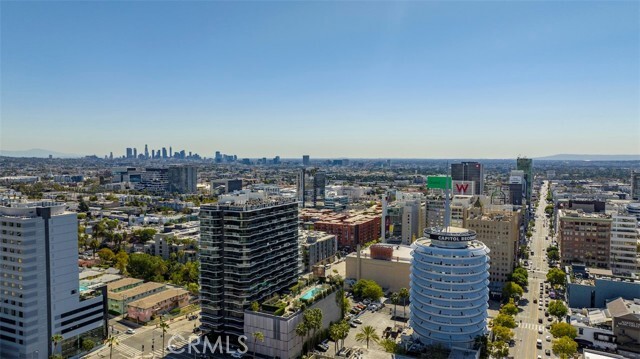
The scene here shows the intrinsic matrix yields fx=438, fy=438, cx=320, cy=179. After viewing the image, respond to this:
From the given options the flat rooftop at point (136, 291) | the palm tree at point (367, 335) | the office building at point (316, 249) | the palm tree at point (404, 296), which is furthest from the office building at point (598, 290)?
the flat rooftop at point (136, 291)

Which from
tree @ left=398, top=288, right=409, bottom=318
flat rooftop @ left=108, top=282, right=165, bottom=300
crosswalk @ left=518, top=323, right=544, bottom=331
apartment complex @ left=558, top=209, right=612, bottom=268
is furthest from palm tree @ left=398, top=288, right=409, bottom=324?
apartment complex @ left=558, top=209, right=612, bottom=268

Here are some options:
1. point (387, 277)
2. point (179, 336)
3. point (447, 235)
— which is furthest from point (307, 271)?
point (447, 235)

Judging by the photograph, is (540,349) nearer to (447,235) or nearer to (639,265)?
(447,235)

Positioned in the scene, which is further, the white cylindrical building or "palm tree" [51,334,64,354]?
the white cylindrical building

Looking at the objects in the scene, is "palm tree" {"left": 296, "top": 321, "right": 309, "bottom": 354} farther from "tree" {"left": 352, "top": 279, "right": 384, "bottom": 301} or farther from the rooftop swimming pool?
"tree" {"left": 352, "top": 279, "right": 384, "bottom": 301}

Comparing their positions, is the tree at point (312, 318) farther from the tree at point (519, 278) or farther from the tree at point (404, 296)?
the tree at point (519, 278)

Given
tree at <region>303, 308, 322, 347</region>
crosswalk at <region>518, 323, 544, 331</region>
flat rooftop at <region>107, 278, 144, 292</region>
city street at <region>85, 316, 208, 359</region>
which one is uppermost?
tree at <region>303, 308, 322, 347</region>

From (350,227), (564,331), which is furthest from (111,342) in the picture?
(350,227)
